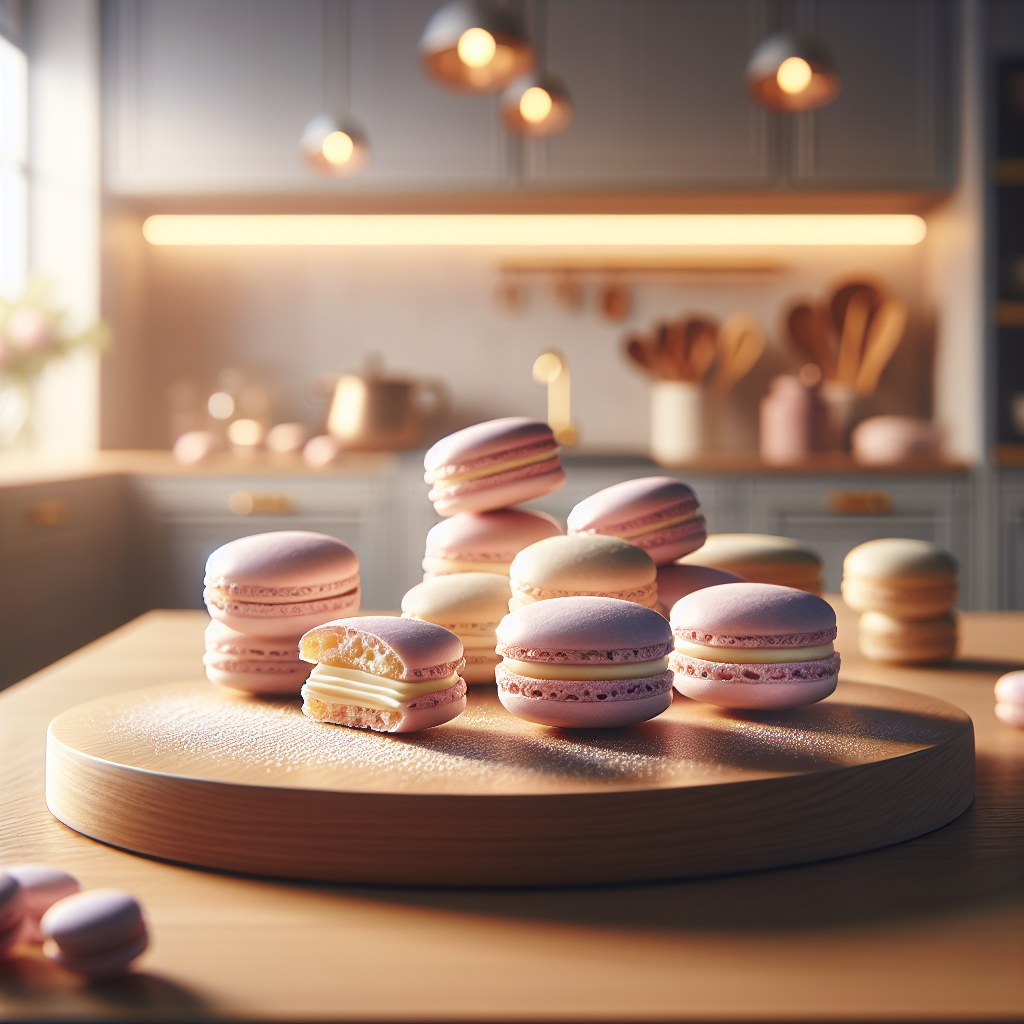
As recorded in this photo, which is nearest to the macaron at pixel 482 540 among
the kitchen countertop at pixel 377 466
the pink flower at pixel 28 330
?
the kitchen countertop at pixel 377 466

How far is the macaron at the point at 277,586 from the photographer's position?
0.79 m

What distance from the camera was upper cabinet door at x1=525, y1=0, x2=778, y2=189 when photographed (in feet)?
11.0

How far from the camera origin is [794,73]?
2330 millimetres

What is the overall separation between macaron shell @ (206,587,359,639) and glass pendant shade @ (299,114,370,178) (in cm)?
230

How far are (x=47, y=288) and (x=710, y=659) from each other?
3044 millimetres

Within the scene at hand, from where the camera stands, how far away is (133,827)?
1.92 feet

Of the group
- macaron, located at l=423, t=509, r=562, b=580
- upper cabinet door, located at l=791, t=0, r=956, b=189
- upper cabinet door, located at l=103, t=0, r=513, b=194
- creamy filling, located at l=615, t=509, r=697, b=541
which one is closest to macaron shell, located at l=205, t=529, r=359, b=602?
macaron, located at l=423, t=509, r=562, b=580

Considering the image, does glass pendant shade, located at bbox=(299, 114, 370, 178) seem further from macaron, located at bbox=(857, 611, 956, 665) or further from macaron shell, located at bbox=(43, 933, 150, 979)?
macaron shell, located at bbox=(43, 933, 150, 979)

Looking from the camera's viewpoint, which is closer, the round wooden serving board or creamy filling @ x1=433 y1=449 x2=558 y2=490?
the round wooden serving board

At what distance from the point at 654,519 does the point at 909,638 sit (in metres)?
0.35

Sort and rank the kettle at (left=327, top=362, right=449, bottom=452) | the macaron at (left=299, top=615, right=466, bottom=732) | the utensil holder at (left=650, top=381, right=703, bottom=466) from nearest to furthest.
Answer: the macaron at (left=299, top=615, right=466, bottom=732), the kettle at (left=327, top=362, right=449, bottom=452), the utensil holder at (left=650, top=381, right=703, bottom=466)

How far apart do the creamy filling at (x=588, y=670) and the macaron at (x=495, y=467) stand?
27 cm

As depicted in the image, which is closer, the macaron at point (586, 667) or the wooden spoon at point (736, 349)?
the macaron at point (586, 667)

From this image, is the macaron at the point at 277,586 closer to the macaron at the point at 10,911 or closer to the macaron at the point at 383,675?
the macaron at the point at 383,675
